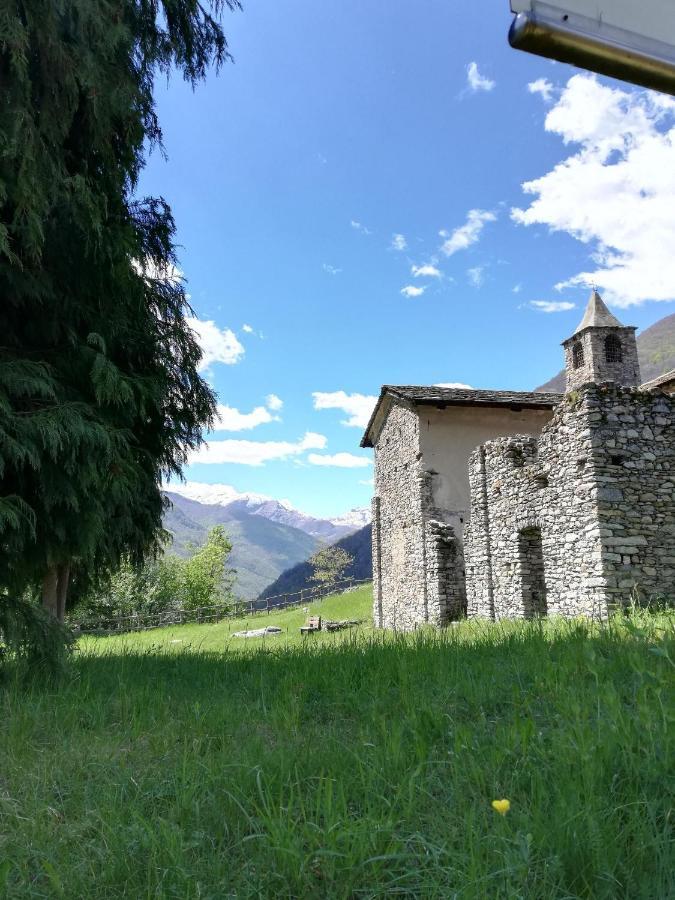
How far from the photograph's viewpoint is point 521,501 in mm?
12492

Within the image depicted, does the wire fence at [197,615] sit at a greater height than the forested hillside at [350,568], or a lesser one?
lesser

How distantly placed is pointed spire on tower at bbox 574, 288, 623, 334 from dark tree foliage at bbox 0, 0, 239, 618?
31245mm

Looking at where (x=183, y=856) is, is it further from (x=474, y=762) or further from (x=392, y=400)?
(x=392, y=400)

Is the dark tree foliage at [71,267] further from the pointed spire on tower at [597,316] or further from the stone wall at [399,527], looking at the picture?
the pointed spire on tower at [597,316]

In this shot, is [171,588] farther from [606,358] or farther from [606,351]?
[606,351]

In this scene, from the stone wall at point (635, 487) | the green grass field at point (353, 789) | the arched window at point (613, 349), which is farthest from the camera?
the arched window at point (613, 349)

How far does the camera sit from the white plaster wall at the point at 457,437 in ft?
59.9

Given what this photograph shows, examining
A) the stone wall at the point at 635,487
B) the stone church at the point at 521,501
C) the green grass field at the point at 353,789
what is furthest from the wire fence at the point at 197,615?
the green grass field at the point at 353,789

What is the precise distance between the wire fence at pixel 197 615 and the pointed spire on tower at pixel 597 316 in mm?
21467

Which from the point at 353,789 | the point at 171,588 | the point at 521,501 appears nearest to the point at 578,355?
the point at 521,501

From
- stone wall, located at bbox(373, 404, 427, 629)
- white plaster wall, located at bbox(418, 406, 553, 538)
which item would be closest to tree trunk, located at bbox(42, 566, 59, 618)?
stone wall, located at bbox(373, 404, 427, 629)

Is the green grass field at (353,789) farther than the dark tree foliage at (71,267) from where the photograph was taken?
No

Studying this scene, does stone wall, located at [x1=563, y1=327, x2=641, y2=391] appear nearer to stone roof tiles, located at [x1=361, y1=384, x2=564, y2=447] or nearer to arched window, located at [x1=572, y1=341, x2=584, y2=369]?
arched window, located at [x1=572, y1=341, x2=584, y2=369]

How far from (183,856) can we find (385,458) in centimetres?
2078
